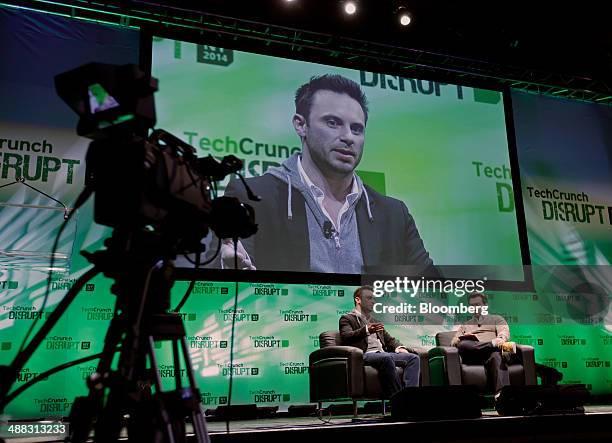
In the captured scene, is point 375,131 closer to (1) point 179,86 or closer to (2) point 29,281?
(1) point 179,86

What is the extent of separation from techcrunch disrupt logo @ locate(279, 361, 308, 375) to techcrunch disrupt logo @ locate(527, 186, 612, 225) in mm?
3100

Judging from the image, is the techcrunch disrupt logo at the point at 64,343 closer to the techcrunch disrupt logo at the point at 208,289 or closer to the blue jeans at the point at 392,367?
the techcrunch disrupt logo at the point at 208,289

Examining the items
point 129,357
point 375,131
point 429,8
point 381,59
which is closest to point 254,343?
point 375,131

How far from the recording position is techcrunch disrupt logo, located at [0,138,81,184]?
4508 millimetres

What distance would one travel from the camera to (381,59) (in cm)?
554

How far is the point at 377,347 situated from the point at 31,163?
3170 mm

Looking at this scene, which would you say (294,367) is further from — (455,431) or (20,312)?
(455,431)

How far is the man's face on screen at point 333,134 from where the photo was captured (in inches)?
191

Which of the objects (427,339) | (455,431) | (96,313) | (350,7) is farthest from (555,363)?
(96,313)

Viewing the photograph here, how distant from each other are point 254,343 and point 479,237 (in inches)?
90.7

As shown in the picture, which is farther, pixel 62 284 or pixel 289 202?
pixel 289 202

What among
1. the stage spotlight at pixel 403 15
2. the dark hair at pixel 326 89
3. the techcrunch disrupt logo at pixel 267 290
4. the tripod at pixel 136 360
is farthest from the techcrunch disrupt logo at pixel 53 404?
the stage spotlight at pixel 403 15

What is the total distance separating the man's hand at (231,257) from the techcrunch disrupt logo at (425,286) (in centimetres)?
115

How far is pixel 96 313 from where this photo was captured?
14.8 feet
